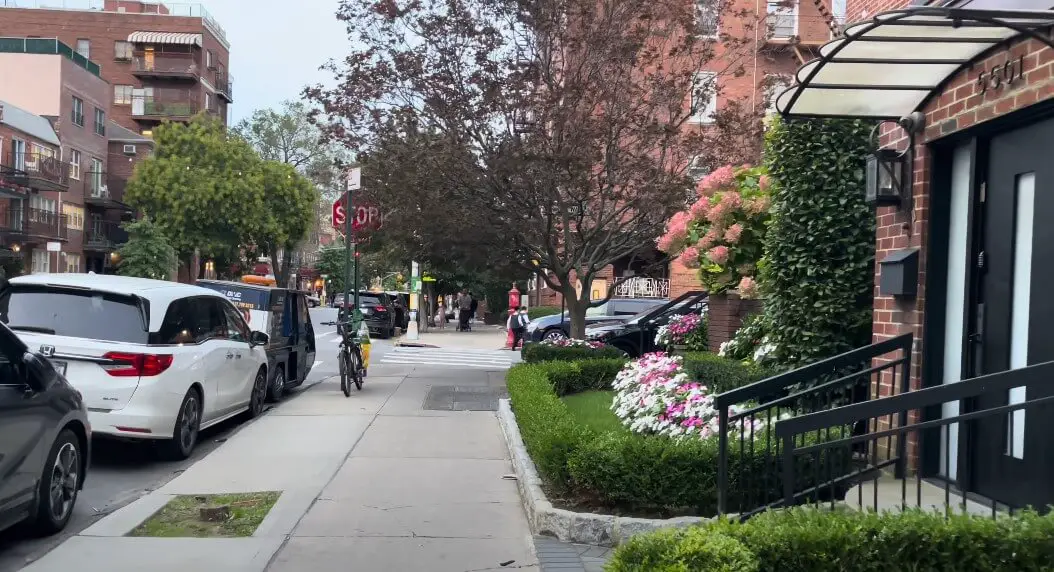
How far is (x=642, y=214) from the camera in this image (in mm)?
16797

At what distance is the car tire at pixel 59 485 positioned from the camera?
20.6 feet

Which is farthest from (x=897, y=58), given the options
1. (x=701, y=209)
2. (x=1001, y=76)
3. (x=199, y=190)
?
(x=199, y=190)

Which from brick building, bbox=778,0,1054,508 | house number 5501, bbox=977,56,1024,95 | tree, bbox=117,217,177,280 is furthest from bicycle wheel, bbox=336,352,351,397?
tree, bbox=117,217,177,280

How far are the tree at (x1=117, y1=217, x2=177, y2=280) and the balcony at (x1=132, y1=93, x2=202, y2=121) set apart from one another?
62.0 feet

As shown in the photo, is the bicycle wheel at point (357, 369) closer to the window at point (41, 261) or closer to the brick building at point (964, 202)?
the brick building at point (964, 202)

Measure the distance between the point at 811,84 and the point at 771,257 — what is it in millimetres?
2789

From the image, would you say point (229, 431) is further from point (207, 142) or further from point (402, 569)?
point (207, 142)

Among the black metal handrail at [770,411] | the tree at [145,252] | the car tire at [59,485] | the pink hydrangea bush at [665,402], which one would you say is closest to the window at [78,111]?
the tree at [145,252]

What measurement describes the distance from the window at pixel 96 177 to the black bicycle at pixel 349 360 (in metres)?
39.6

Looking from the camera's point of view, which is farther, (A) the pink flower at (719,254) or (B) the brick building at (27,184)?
(B) the brick building at (27,184)

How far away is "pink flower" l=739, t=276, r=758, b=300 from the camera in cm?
1140

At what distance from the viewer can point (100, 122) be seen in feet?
167

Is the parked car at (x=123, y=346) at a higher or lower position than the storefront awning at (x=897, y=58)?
lower

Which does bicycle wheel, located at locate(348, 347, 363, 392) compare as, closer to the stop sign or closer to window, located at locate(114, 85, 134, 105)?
the stop sign
